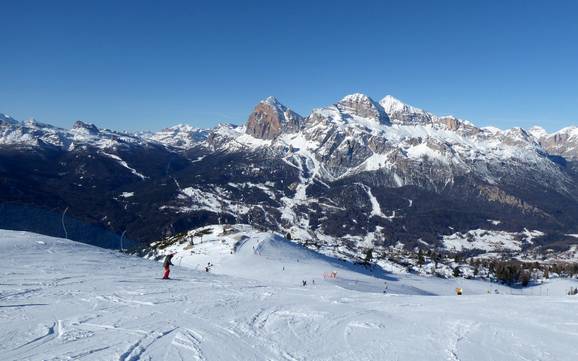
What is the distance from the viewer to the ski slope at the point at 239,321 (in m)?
14.8

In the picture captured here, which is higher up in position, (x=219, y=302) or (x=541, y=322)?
(x=541, y=322)

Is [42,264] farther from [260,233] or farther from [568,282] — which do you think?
[568,282]

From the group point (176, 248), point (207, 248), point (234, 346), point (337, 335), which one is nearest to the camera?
point (234, 346)

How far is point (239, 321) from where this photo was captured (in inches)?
760

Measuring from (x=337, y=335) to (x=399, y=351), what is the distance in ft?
9.02

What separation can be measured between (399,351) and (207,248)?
8456 centimetres

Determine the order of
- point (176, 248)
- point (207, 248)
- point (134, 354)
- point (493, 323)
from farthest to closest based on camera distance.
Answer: point (176, 248)
point (207, 248)
point (493, 323)
point (134, 354)

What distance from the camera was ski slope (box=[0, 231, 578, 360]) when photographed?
14773 millimetres

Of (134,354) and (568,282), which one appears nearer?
(134,354)

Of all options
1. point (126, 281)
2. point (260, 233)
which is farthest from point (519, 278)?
point (126, 281)

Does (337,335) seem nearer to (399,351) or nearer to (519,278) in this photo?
(399,351)

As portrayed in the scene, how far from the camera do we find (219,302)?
23188mm

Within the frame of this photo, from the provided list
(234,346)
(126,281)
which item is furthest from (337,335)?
(126,281)

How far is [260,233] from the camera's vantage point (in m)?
110
